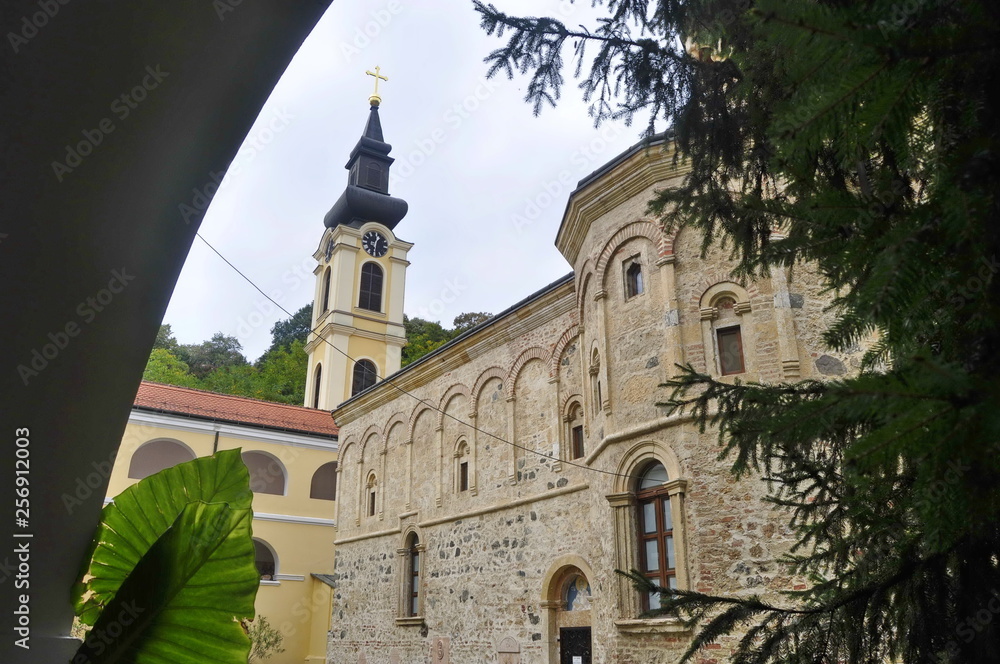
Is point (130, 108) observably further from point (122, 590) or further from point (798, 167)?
point (798, 167)

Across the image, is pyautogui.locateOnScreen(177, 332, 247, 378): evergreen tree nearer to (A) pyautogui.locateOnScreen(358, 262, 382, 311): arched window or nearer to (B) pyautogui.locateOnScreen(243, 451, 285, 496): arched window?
(A) pyautogui.locateOnScreen(358, 262, 382, 311): arched window

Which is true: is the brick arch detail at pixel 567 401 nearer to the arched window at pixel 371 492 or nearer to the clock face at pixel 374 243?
the arched window at pixel 371 492

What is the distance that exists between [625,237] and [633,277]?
0.61m

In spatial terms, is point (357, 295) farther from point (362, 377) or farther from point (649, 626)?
point (649, 626)

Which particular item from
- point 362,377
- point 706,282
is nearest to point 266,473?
point 362,377

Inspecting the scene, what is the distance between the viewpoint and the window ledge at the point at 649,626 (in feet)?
29.2

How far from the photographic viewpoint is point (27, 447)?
4.16 feet

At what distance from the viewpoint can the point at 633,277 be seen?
35.8 ft

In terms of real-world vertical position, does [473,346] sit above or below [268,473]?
above

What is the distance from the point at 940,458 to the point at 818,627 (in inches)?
80.7

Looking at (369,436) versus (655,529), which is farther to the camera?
(369,436)

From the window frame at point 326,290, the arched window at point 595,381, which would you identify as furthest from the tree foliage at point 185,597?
the window frame at point 326,290

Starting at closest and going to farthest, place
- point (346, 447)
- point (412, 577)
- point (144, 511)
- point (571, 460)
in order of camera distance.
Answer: point (144, 511), point (571, 460), point (412, 577), point (346, 447)

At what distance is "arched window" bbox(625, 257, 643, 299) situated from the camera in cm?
1078
